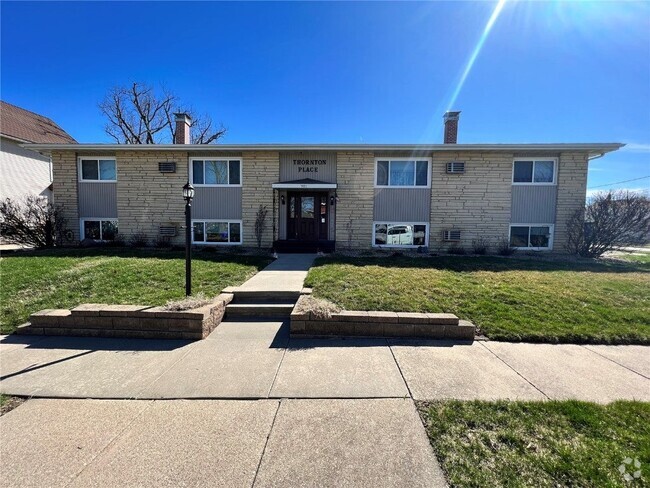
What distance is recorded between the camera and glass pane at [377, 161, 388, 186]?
11.7 metres

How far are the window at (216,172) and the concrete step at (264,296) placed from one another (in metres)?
7.45

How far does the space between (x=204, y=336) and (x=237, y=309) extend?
90cm

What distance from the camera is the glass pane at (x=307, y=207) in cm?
1193

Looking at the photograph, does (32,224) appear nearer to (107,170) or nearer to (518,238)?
(107,170)

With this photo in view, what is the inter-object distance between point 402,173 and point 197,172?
8.14 m

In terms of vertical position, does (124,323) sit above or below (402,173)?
below

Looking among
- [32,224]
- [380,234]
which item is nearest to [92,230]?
[32,224]

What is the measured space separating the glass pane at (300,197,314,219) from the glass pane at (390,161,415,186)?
3246mm

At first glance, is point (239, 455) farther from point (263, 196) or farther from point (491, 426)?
point (263, 196)

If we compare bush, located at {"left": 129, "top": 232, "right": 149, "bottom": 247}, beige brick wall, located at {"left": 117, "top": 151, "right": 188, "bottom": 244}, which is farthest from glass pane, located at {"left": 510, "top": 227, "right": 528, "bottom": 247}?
bush, located at {"left": 129, "top": 232, "right": 149, "bottom": 247}

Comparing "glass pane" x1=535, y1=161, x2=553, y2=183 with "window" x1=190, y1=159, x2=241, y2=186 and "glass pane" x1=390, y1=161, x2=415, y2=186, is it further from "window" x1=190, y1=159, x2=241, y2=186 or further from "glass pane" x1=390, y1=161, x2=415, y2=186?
"window" x1=190, y1=159, x2=241, y2=186

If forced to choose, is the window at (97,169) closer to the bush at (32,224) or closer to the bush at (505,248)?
the bush at (32,224)

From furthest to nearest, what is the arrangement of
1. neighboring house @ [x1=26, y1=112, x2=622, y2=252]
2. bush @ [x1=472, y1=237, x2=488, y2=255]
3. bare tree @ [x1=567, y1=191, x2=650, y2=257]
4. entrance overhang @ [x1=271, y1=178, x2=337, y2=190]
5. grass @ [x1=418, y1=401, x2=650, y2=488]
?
1. bush @ [x1=472, y1=237, x2=488, y2=255]
2. neighboring house @ [x1=26, y1=112, x2=622, y2=252]
3. entrance overhang @ [x1=271, y1=178, x2=337, y2=190]
4. bare tree @ [x1=567, y1=191, x2=650, y2=257]
5. grass @ [x1=418, y1=401, x2=650, y2=488]

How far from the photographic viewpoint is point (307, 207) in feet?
39.3
